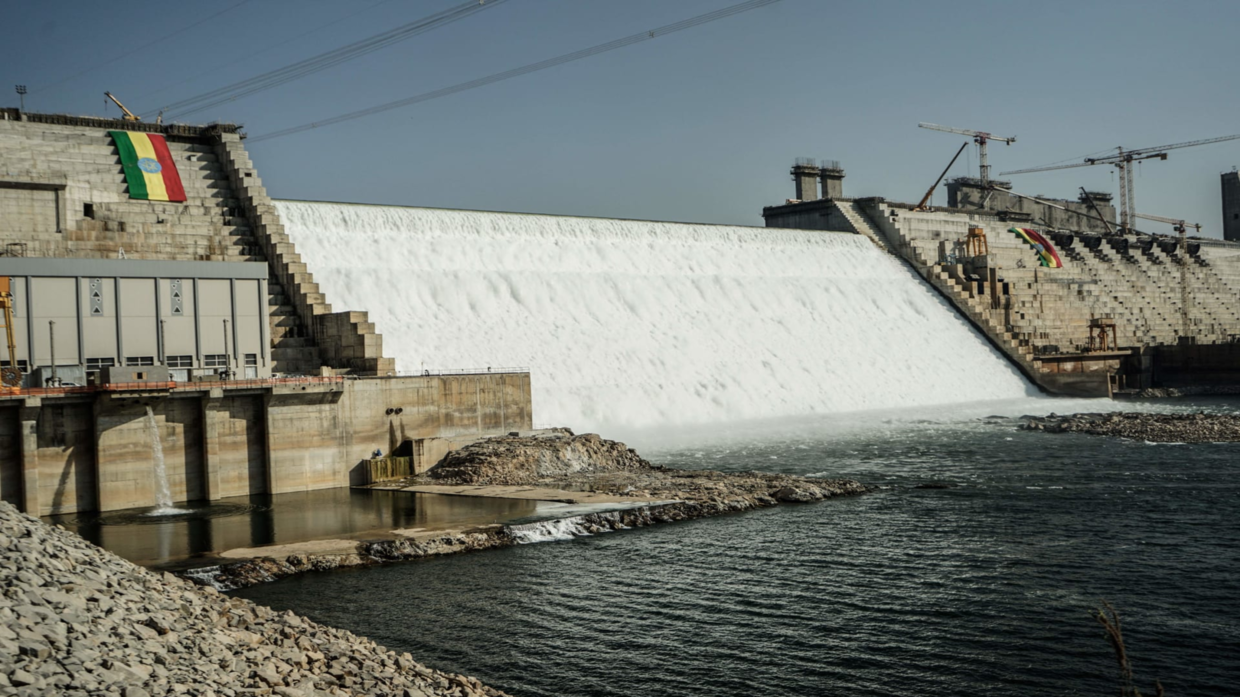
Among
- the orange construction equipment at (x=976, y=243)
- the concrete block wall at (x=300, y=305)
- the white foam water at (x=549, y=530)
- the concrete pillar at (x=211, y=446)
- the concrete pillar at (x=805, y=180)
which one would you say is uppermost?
the concrete pillar at (x=805, y=180)

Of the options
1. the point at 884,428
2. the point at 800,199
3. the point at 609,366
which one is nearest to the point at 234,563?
the point at 609,366

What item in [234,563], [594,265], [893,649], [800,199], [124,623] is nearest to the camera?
[124,623]

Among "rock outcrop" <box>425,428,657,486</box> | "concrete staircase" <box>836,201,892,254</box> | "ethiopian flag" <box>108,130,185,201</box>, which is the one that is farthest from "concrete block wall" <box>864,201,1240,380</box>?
"ethiopian flag" <box>108,130,185,201</box>

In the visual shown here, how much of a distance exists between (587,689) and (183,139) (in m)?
36.2

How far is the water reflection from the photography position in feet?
78.7

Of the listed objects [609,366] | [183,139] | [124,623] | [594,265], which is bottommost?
[124,623]

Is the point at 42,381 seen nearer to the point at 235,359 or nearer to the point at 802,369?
the point at 235,359

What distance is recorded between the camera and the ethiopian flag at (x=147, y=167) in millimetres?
40875

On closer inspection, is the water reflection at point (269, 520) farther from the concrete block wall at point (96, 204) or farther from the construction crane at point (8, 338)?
the concrete block wall at point (96, 204)

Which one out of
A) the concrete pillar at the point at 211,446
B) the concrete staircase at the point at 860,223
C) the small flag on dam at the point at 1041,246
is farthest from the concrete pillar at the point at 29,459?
the small flag on dam at the point at 1041,246

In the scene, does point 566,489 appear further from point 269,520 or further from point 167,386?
point 167,386

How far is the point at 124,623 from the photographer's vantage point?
13.0 m

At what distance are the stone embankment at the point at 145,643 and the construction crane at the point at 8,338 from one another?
14.7m

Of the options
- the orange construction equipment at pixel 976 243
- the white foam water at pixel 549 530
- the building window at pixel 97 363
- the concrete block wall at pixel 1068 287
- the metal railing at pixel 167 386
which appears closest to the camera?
the white foam water at pixel 549 530
